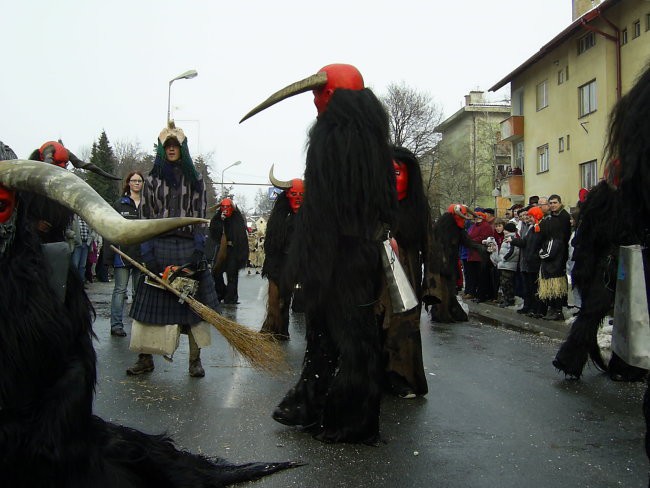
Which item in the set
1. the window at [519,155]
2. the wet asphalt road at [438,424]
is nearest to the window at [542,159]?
the window at [519,155]

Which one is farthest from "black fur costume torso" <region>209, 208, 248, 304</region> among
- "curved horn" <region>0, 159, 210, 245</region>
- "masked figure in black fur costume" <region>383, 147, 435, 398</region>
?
"curved horn" <region>0, 159, 210, 245</region>

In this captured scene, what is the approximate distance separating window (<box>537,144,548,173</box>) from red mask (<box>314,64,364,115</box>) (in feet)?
95.5

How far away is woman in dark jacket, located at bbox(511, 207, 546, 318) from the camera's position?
1073 cm

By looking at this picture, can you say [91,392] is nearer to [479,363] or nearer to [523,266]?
[479,363]

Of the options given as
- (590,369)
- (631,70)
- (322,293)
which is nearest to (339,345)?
A: (322,293)

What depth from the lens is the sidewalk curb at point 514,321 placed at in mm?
9578

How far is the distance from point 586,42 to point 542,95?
15.9 feet

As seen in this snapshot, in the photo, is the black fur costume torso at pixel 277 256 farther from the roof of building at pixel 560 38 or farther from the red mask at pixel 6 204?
the roof of building at pixel 560 38

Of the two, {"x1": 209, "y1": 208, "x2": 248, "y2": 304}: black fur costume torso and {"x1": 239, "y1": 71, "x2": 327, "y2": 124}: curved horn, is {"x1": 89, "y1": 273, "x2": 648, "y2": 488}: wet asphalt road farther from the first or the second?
{"x1": 209, "y1": 208, "x2": 248, "y2": 304}: black fur costume torso

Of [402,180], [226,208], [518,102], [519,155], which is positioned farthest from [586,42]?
[402,180]

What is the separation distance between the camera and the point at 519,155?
120 ft

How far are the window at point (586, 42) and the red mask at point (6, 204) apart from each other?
89.6 ft

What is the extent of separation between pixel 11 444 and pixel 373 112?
9.34 ft

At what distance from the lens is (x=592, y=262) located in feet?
20.5
